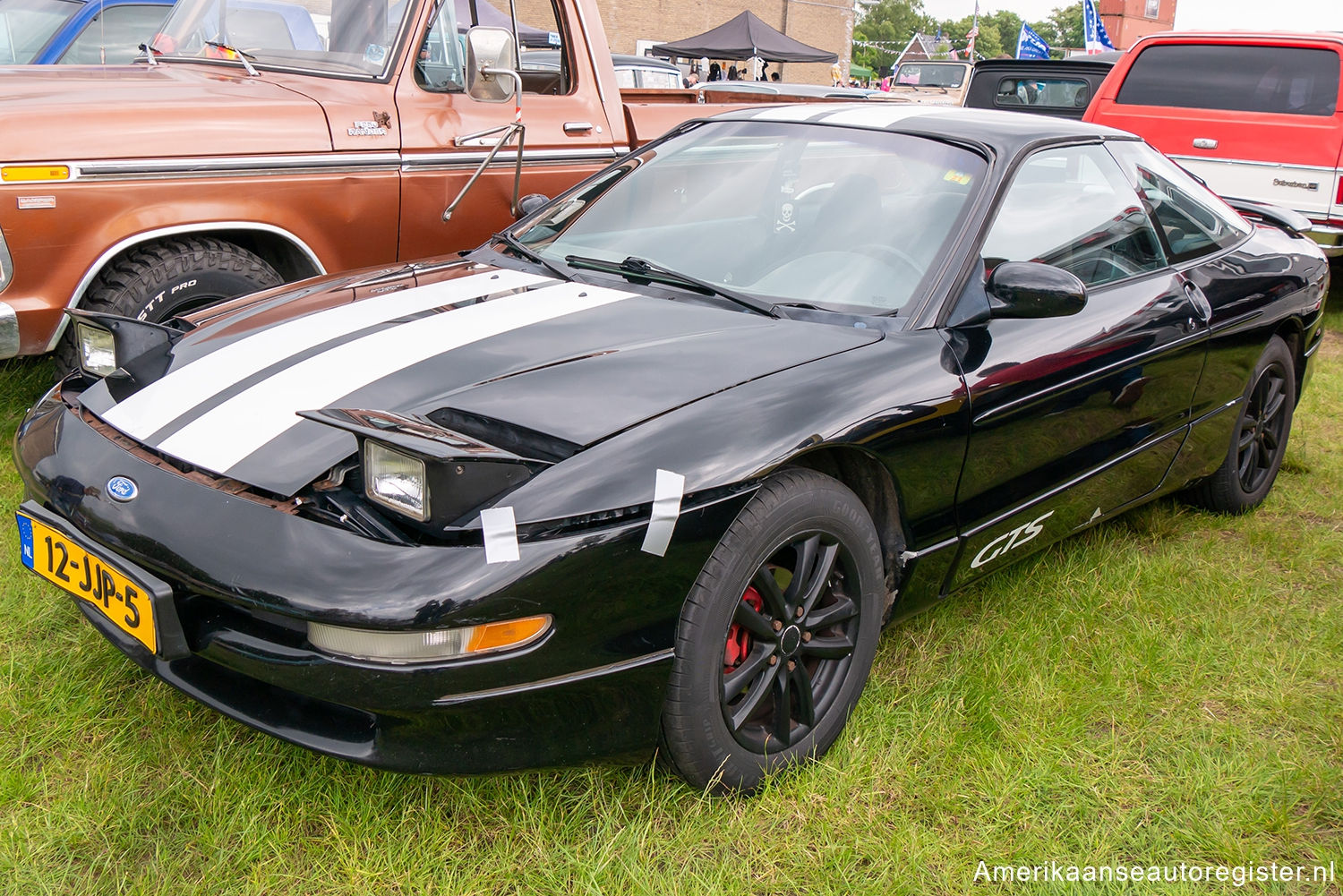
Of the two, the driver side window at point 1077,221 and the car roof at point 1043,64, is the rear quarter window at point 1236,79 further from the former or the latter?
the driver side window at point 1077,221

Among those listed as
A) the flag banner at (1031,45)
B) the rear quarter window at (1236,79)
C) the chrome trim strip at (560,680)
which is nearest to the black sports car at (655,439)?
the chrome trim strip at (560,680)

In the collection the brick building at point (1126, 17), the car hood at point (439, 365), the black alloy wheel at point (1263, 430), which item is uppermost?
the brick building at point (1126, 17)

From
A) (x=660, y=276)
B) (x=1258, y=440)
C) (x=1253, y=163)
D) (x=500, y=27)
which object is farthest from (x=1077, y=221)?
(x=1253, y=163)

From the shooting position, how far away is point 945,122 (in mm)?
2951

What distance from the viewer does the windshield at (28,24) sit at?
21.3 feet

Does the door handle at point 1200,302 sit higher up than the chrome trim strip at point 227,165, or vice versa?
the chrome trim strip at point 227,165

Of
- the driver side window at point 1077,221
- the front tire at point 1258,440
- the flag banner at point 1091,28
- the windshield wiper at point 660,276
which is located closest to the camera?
the windshield wiper at point 660,276

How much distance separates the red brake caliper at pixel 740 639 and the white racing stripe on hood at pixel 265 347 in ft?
3.45

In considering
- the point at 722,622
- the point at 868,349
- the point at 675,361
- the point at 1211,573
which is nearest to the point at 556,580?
the point at 722,622

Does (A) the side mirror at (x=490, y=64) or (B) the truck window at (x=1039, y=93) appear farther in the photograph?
(B) the truck window at (x=1039, y=93)

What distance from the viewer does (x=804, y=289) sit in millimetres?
2564

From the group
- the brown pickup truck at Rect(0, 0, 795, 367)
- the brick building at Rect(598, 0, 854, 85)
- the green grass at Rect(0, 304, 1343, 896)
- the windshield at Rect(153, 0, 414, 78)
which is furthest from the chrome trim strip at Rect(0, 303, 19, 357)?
the brick building at Rect(598, 0, 854, 85)

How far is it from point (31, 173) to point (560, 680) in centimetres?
256

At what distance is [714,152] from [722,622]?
167 cm
